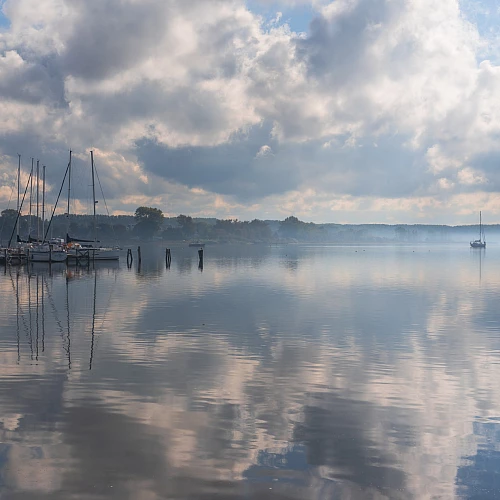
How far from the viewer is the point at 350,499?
11430 mm

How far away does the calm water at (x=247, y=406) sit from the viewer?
1228 cm

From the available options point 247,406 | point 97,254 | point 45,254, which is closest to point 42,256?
point 45,254

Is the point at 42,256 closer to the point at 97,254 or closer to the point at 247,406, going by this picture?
the point at 97,254

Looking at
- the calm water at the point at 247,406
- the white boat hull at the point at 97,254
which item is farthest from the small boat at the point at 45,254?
the calm water at the point at 247,406

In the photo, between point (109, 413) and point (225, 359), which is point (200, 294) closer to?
point (225, 359)

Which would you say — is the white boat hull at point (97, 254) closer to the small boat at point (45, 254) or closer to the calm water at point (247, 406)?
the small boat at point (45, 254)

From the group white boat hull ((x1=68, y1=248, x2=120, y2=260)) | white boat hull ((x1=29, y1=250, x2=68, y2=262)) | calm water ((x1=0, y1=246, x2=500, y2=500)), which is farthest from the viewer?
white boat hull ((x1=68, y1=248, x2=120, y2=260))

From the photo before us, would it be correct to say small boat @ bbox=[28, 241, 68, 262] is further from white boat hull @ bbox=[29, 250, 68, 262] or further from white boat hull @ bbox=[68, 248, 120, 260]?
white boat hull @ bbox=[68, 248, 120, 260]

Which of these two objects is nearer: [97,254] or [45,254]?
[45,254]

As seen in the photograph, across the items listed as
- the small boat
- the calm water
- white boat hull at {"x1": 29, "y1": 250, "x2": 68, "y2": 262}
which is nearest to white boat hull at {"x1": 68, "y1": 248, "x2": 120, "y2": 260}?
the small boat

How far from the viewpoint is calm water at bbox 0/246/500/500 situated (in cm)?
1228

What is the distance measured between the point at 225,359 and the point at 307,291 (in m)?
32.4

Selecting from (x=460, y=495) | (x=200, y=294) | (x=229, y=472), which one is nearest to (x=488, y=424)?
(x=460, y=495)

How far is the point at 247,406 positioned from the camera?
57.1ft
